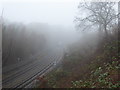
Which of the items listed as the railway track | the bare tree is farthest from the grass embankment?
the bare tree

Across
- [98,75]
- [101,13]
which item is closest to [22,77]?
[98,75]

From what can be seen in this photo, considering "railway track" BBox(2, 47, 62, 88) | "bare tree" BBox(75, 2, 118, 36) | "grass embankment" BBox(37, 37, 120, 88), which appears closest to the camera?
"grass embankment" BBox(37, 37, 120, 88)

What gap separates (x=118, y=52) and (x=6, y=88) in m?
11.0

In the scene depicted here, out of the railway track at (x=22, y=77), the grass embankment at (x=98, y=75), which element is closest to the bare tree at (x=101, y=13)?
the grass embankment at (x=98, y=75)

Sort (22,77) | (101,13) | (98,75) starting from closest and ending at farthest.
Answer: (98,75), (22,77), (101,13)

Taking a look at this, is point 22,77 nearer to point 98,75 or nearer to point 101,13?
point 98,75

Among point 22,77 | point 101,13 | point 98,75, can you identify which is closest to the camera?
point 98,75

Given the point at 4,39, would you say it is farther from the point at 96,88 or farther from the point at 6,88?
the point at 96,88

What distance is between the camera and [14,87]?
13.7 metres

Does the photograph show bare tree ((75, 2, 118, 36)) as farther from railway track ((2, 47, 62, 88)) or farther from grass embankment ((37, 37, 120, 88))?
railway track ((2, 47, 62, 88))

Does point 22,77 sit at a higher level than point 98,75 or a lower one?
lower

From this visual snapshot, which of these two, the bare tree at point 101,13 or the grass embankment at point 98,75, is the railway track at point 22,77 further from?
the bare tree at point 101,13

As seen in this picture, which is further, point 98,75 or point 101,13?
point 101,13

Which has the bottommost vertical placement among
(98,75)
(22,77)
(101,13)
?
(22,77)
